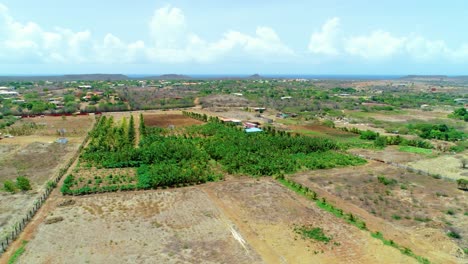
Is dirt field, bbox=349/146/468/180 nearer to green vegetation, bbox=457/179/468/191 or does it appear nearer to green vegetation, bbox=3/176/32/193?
green vegetation, bbox=457/179/468/191

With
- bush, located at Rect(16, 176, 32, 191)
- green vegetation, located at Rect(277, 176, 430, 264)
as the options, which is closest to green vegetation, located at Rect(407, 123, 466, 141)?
green vegetation, located at Rect(277, 176, 430, 264)

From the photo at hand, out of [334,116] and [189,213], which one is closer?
[189,213]

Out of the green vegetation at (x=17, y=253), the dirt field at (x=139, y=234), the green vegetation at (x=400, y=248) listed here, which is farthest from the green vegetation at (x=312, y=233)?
the green vegetation at (x=17, y=253)

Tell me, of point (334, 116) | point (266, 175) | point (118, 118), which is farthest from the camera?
point (334, 116)

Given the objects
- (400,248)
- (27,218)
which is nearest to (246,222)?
(400,248)

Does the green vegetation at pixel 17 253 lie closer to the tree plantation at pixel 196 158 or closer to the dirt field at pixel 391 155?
the tree plantation at pixel 196 158

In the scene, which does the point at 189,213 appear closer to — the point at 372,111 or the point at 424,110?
the point at 372,111

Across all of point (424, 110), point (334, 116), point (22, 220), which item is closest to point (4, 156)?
point (22, 220)
